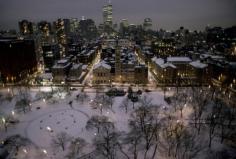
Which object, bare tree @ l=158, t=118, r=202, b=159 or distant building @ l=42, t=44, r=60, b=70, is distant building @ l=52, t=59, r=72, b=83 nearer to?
distant building @ l=42, t=44, r=60, b=70

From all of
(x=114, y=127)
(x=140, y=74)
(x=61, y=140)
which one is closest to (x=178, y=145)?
(x=114, y=127)

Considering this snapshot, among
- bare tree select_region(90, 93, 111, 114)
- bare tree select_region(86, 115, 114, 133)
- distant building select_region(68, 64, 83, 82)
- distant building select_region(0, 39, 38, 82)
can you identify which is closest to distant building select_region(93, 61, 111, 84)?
distant building select_region(68, 64, 83, 82)

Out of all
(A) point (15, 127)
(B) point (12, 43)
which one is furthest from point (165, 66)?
(B) point (12, 43)

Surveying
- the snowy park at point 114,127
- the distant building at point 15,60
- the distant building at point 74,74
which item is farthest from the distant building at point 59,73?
the snowy park at point 114,127

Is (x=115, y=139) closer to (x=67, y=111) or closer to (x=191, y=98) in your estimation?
(x=67, y=111)

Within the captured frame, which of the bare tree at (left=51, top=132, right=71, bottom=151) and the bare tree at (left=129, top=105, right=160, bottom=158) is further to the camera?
the bare tree at (left=129, top=105, right=160, bottom=158)

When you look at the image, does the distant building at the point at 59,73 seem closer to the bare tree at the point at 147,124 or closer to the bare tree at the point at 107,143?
the bare tree at the point at 147,124

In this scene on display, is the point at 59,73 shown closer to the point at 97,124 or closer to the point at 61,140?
the point at 97,124
